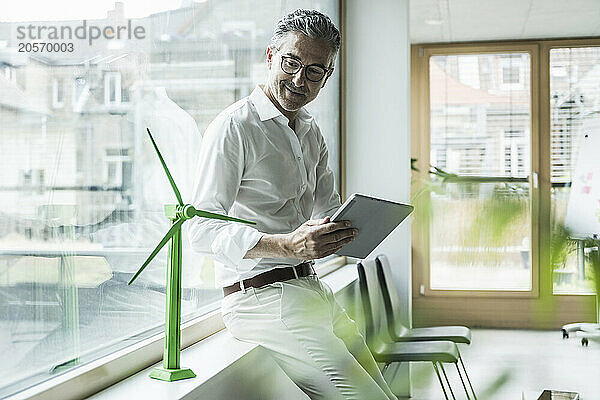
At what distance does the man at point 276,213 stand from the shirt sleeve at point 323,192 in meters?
0.13

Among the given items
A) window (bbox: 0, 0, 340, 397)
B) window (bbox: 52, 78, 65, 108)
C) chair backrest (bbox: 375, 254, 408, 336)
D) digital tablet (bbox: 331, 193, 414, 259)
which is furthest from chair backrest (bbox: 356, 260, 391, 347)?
window (bbox: 52, 78, 65, 108)

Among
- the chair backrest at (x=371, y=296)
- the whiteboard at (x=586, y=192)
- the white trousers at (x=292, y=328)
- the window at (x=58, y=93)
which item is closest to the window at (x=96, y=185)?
the window at (x=58, y=93)

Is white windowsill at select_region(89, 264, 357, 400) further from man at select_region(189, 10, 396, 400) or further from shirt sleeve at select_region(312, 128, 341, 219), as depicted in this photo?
shirt sleeve at select_region(312, 128, 341, 219)

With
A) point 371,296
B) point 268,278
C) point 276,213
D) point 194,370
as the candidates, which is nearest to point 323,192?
point 276,213

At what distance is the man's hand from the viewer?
1.62 metres

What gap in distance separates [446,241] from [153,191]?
1.75 metres

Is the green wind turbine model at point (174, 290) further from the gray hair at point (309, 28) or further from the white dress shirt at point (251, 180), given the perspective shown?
the gray hair at point (309, 28)

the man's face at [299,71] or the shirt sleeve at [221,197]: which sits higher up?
the man's face at [299,71]

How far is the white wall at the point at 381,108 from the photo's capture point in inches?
171

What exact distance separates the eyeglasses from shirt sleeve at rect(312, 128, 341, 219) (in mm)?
365

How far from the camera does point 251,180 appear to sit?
1897 millimetres

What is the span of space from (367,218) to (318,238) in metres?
0.13

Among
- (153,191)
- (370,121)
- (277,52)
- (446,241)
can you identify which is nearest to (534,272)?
(446,241)

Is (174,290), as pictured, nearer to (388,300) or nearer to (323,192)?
(323,192)
